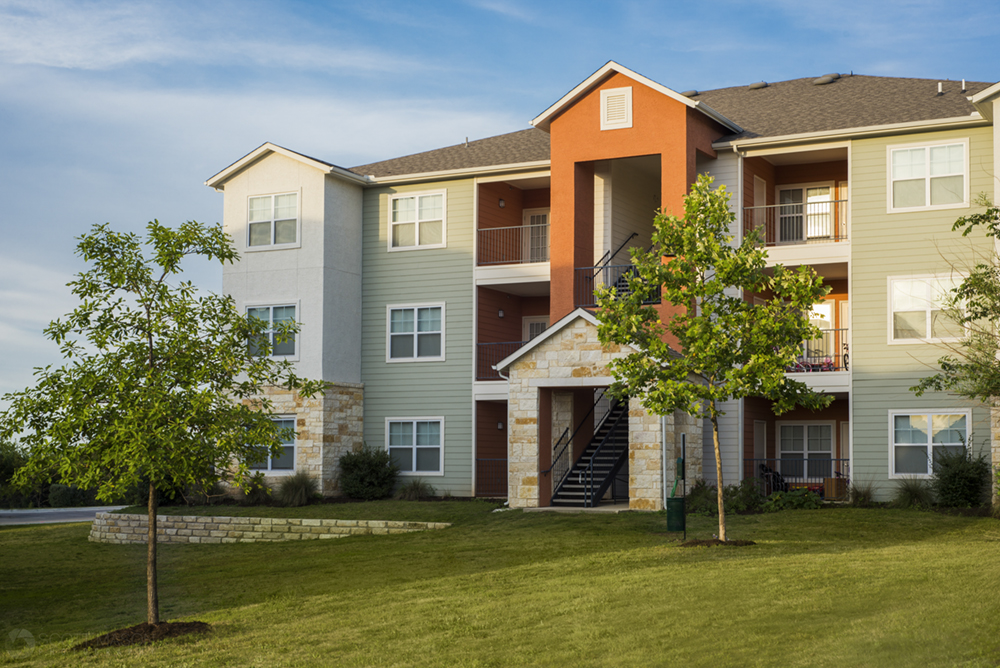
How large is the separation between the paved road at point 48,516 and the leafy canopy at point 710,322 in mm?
19338

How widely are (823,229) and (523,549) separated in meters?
14.2

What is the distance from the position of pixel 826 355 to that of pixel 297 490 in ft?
45.7

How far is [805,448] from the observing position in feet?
91.8

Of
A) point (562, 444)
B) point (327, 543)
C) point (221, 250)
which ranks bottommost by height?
point (327, 543)

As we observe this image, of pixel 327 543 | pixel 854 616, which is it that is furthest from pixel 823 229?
pixel 854 616

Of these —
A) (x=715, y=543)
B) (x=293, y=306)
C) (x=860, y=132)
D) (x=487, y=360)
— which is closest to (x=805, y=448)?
(x=860, y=132)

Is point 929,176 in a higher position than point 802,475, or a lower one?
higher

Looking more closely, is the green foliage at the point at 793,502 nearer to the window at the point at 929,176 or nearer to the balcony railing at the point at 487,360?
the window at the point at 929,176

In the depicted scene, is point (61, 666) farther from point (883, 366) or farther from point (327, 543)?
point (883, 366)

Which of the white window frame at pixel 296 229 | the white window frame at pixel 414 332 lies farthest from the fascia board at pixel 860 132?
the white window frame at pixel 296 229

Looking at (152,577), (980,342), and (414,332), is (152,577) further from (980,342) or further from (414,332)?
(414,332)

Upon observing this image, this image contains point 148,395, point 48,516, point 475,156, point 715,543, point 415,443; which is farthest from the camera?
point 48,516

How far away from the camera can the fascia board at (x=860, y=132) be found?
23203 mm

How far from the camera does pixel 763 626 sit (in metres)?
10.6
